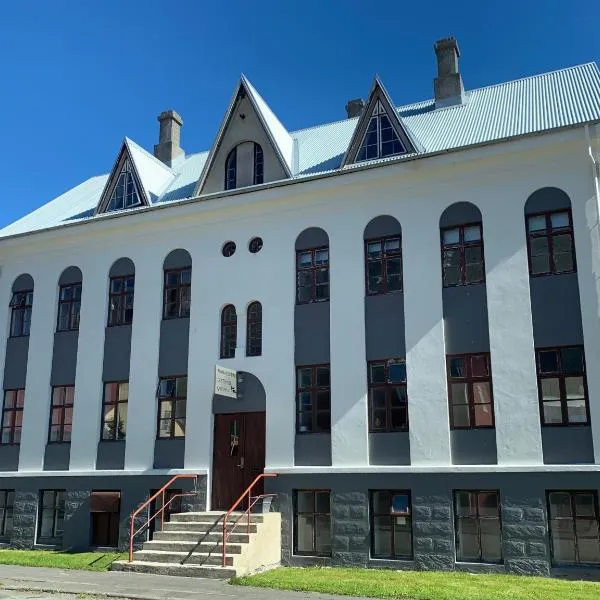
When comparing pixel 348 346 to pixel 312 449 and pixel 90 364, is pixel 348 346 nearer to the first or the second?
pixel 312 449

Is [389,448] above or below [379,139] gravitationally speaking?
below

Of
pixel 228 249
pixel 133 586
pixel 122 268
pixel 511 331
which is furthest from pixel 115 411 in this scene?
pixel 511 331

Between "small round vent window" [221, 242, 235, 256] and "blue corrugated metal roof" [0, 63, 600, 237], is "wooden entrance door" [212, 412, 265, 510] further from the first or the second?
"blue corrugated metal roof" [0, 63, 600, 237]

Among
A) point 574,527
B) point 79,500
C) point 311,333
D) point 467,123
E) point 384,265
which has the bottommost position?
point 574,527

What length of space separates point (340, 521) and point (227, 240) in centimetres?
767

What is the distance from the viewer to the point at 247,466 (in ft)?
54.8

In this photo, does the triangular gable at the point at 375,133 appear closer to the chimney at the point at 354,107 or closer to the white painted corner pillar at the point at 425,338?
the white painted corner pillar at the point at 425,338

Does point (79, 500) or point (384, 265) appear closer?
point (384, 265)

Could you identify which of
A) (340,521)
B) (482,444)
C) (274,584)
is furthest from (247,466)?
(482,444)

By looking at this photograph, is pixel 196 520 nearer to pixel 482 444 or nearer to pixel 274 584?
pixel 274 584

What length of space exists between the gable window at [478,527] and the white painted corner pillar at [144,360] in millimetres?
7854

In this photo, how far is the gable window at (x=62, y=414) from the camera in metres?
19.0

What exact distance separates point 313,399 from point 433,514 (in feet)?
12.4

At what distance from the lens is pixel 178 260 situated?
18797 millimetres
